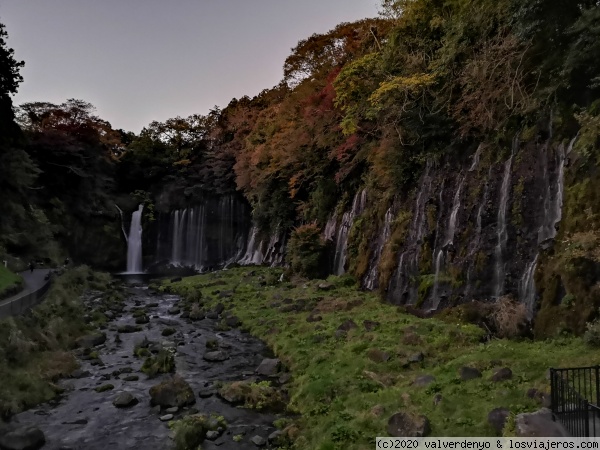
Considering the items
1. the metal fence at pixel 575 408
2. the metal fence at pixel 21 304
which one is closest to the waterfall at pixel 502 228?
the metal fence at pixel 575 408

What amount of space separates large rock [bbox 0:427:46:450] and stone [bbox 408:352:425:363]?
987 centimetres

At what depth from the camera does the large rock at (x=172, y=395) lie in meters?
12.1

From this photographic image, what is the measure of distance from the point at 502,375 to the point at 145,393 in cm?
1029

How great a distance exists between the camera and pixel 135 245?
50250 mm

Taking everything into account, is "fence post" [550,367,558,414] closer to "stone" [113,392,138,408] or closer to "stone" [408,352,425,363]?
"stone" [408,352,425,363]

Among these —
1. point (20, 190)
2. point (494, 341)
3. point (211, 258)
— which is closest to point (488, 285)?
point (494, 341)

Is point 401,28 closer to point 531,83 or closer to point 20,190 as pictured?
point 531,83

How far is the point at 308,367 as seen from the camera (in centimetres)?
1371

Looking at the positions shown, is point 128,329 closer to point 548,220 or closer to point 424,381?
point 424,381

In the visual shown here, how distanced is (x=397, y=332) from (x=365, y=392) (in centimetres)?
427

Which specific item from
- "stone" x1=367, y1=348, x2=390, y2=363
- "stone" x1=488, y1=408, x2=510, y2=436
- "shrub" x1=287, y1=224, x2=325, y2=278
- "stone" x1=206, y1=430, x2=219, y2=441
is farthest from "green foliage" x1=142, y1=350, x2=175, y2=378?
"shrub" x1=287, y1=224, x2=325, y2=278

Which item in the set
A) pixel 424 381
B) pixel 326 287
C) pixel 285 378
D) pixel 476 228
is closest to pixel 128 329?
pixel 285 378

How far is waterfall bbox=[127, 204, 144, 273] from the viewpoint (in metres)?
49.4

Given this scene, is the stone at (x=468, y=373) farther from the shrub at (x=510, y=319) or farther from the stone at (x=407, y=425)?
the shrub at (x=510, y=319)
